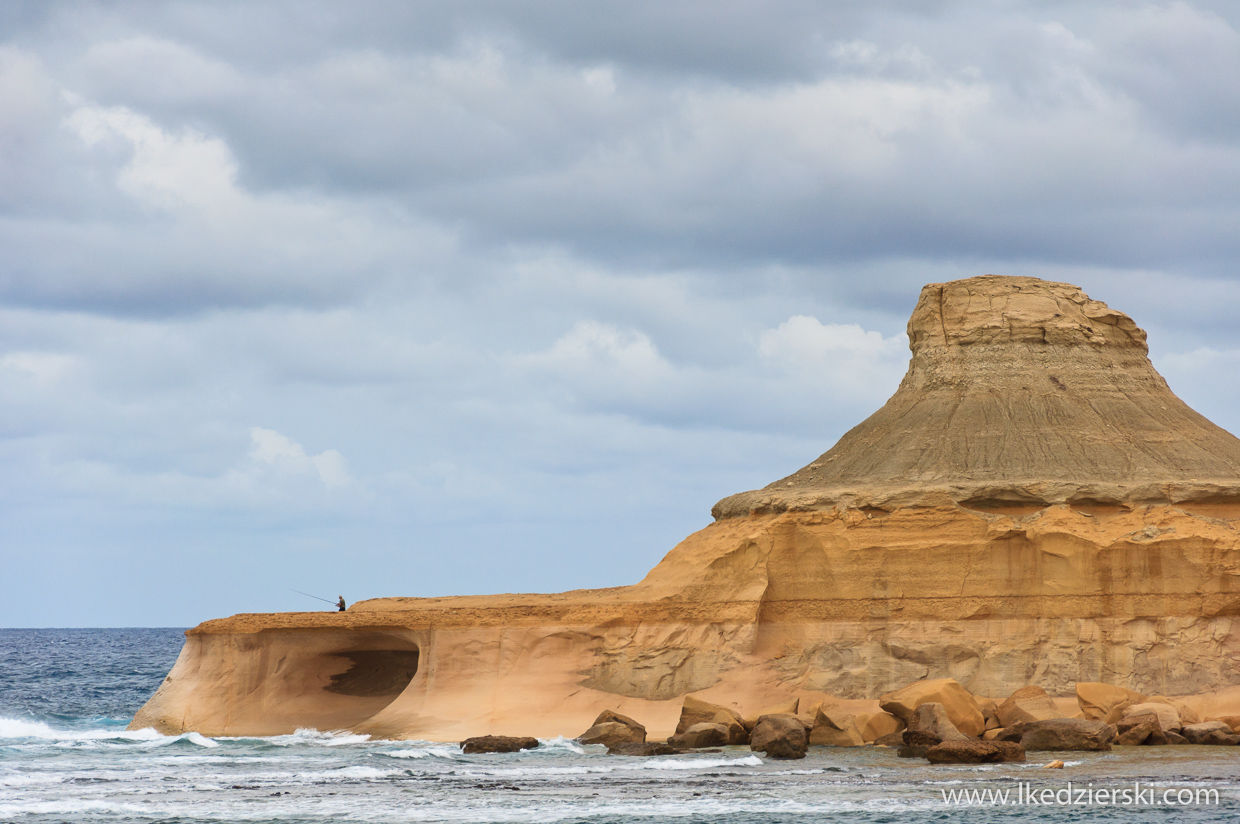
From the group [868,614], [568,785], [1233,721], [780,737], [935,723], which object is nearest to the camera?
[568,785]

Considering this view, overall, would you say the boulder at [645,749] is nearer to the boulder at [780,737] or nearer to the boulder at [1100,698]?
the boulder at [780,737]

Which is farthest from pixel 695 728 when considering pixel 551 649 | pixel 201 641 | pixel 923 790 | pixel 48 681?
pixel 48 681

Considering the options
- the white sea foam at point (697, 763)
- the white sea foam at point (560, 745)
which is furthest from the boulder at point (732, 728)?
the white sea foam at point (560, 745)

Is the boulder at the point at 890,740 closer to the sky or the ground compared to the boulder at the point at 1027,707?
closer to the ground

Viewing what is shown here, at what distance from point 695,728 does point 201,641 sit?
14025mm

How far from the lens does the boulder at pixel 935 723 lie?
93.4ft

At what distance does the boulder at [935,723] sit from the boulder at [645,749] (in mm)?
5161

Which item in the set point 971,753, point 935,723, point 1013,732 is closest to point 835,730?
point 935,723

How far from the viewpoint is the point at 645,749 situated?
30.3 m

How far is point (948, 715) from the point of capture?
3006 centimetres

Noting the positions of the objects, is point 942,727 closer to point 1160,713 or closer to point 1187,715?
point 1160,713

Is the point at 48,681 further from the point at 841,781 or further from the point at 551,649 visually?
the point at 841,781

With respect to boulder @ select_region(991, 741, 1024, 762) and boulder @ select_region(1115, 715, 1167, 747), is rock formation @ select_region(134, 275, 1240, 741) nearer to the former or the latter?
boulder @ select_region(1115, 715, 1167, 747)

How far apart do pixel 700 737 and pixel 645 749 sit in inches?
57.4
